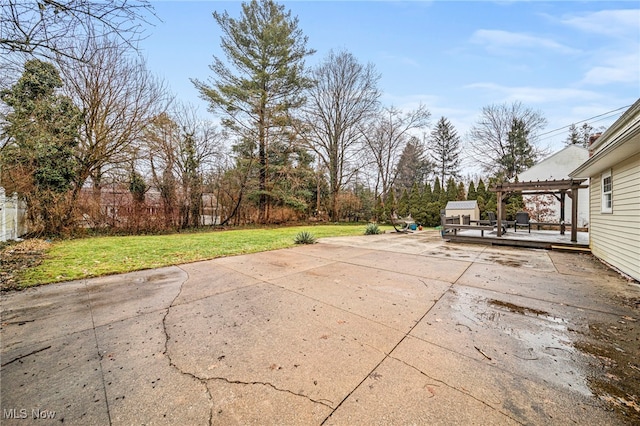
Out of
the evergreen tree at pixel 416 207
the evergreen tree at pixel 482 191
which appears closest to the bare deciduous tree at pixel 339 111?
the evergreen tree at pixel 416 207

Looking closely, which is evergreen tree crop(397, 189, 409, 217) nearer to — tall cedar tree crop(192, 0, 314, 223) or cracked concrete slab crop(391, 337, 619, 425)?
tall cedar tree crop(192, 0, 314, 223)

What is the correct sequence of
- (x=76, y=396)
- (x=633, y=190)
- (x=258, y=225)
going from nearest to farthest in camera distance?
(x=76, y=396) < (x=633, y=190) < (x=258, y=225)

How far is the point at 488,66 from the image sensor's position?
10.7 metres

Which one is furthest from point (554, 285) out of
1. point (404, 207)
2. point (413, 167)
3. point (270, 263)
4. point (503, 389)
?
point (413, 167)

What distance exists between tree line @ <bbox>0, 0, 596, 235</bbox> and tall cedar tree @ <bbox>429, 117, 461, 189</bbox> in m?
0.14

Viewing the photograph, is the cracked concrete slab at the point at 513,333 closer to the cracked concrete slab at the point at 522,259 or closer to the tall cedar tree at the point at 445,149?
the cracked concrete slab at the point at 522,259

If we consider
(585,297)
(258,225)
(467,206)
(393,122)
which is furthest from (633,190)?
(393,122)

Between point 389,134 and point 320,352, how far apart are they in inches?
810

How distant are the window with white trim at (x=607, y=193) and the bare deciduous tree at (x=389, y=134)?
15.1 meters

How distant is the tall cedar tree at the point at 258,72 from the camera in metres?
14.6

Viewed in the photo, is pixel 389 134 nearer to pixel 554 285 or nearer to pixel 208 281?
pixel 554 285

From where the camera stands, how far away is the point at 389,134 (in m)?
20.2

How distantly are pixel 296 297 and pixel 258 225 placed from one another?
13.0m

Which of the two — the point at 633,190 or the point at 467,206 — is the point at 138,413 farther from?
the point at 467,206
